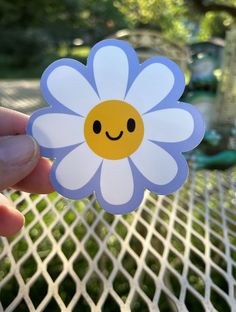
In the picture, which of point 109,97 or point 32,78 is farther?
point 32,78

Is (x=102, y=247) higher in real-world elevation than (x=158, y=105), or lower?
lower

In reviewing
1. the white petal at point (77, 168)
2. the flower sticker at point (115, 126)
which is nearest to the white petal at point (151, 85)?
the flower sticker at point (115, 126)

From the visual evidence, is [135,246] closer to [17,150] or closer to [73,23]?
[17,150]

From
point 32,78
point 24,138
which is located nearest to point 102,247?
point 24,138

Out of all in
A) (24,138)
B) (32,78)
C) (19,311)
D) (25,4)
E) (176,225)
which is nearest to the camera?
(24,138)

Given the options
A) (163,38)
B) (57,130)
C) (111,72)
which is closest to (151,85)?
(111,72)

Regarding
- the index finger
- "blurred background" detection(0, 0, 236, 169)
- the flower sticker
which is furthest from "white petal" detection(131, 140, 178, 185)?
"blurred background" detection(0, 0, 236, 169)

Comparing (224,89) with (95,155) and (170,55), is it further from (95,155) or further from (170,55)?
(95,155)

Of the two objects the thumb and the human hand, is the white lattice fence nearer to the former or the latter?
the human hand
